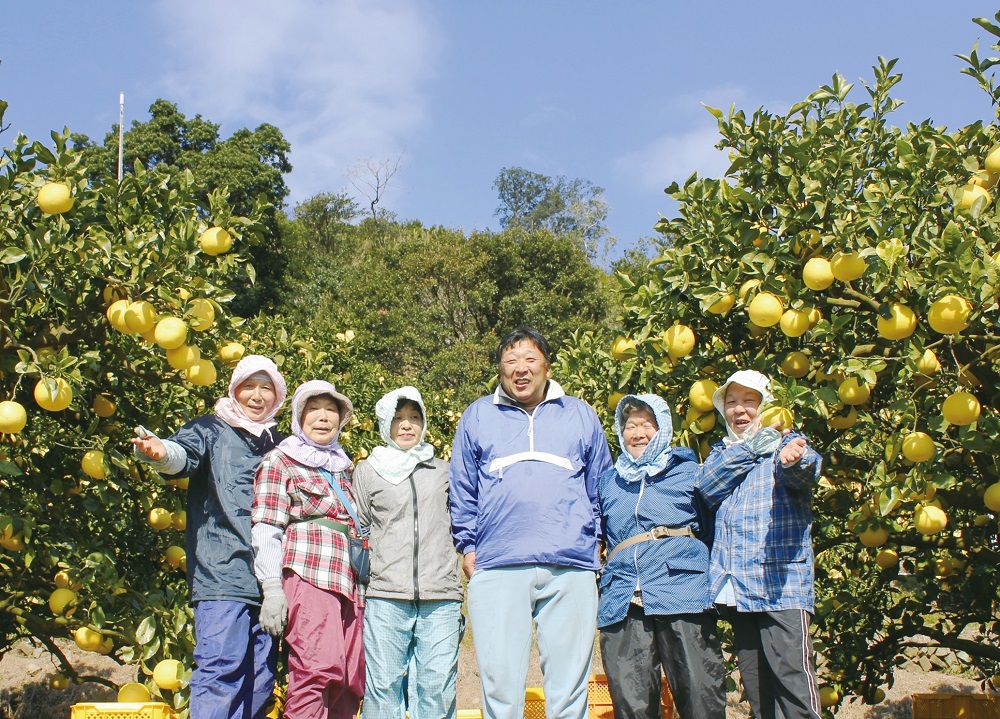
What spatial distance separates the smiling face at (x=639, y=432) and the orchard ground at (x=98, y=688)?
8.36 feet

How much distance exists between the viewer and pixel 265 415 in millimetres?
2771

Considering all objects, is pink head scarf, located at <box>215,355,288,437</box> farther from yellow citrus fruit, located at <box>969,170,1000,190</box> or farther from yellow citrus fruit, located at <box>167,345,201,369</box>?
yellow citrus fruit, located at <box>969,170,1000,190</box>

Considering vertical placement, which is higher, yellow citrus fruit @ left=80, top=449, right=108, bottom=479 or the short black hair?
A: the short black hair

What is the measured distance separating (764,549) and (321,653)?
1.27 metres

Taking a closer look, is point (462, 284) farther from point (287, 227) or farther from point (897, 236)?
point (897, 236)

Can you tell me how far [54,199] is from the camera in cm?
254

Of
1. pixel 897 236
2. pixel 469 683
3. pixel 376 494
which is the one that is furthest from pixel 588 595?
pixel 469 683

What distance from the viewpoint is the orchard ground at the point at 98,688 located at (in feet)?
15.4

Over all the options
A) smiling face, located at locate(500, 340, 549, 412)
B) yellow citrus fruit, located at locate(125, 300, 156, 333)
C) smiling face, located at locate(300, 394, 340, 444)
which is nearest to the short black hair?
smiling face, located at locate(500, 340, 549, 412)

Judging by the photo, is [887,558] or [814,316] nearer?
[814,316]

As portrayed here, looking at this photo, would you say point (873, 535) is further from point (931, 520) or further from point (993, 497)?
point (993, 497)

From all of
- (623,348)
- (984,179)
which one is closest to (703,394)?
(623,348)

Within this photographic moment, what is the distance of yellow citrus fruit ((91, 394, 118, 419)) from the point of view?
2.94 m

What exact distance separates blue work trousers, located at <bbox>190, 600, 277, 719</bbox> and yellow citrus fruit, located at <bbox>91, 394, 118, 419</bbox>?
0.79 metres
